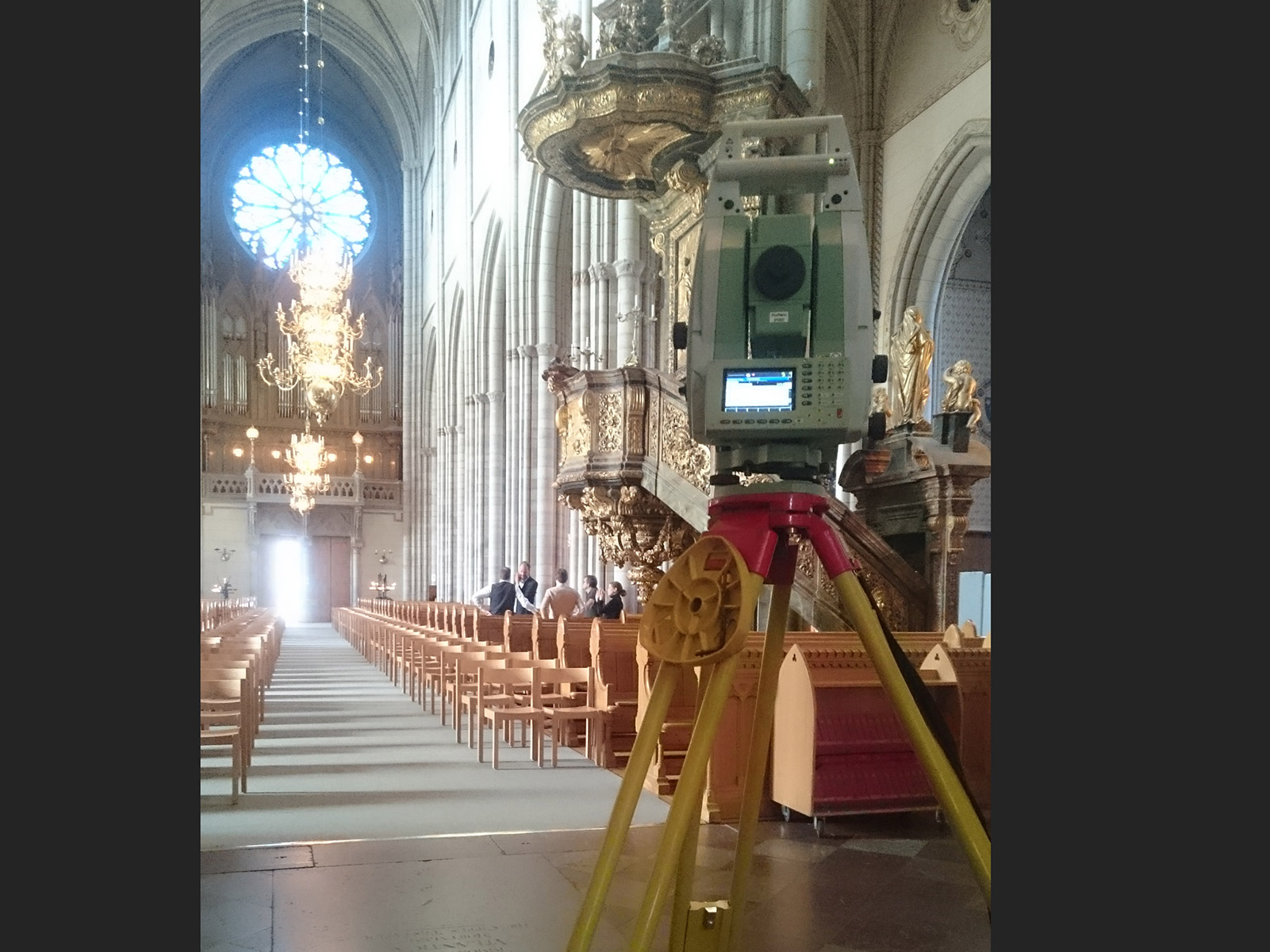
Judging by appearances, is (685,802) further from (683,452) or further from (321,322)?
(321,322)

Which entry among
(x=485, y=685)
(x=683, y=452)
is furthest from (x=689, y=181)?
(x=485, y=685)

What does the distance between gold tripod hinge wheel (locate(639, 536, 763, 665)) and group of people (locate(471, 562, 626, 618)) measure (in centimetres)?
778

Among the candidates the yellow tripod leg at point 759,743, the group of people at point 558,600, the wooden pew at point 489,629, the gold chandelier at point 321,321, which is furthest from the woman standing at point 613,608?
the gold chandelier at point 321,321

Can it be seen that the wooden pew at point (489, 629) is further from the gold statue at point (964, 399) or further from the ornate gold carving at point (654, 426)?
the gold statue at point (964, 399)

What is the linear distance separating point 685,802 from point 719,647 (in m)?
0.34

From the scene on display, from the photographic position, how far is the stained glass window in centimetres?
3506

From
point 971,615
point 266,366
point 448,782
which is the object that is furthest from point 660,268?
point 266,366

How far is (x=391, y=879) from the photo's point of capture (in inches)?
147

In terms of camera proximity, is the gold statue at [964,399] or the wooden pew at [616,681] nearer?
the wooden pew at [616,681]

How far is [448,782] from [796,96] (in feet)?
23.8

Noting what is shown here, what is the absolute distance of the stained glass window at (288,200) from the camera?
3506 cm

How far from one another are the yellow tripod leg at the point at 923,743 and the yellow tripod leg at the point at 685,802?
30cm

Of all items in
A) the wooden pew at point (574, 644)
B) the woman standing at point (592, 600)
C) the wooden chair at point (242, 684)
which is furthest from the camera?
the woman standing at point (592, 600)

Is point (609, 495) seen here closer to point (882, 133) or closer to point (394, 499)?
point (882, 133)
